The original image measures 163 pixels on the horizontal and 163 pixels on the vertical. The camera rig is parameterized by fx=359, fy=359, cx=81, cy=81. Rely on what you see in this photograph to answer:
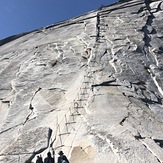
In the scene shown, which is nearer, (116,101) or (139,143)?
(139,143)

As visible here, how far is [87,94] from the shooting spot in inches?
477

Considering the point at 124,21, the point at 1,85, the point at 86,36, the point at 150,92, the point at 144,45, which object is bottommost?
the point at 150,92

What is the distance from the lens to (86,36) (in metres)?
19.4

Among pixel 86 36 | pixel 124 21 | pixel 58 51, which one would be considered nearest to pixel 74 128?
pixel 58 51

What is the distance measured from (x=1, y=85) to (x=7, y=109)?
8.36 ft

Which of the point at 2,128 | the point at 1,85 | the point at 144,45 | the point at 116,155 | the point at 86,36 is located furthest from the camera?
the point at 86,36

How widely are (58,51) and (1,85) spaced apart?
384cm

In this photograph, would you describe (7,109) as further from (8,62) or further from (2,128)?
(8,62)

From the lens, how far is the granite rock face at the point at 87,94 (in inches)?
364

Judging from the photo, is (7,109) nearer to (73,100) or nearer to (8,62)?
(73,100)

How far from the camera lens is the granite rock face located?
9234mm

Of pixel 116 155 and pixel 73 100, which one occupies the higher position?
pixel 73 100

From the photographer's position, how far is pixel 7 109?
12.8m

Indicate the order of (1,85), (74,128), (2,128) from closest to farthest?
(74,128), (2,128), (1,85)
